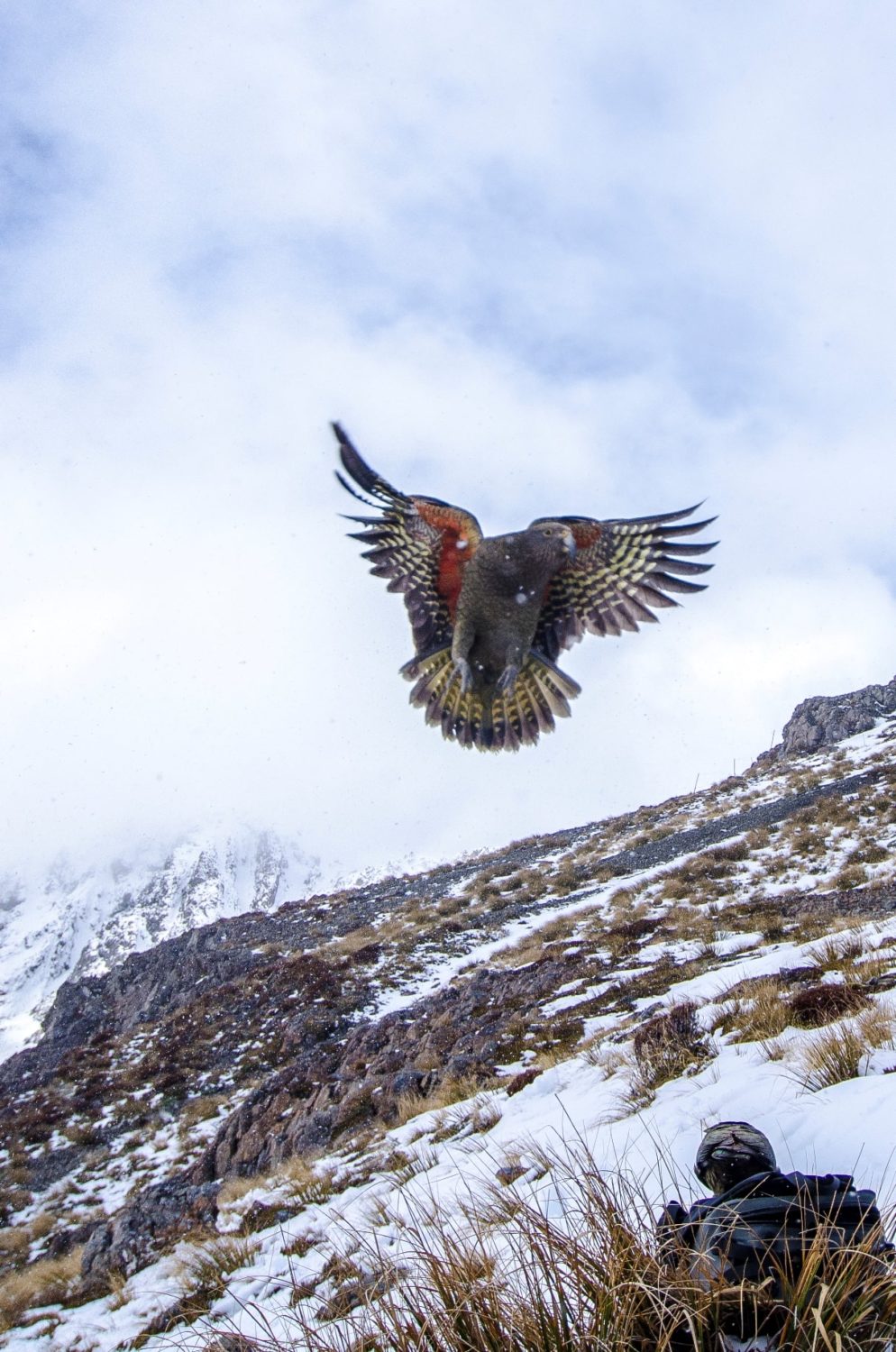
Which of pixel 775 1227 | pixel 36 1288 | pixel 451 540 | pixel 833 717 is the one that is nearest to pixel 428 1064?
pixel 36 1288

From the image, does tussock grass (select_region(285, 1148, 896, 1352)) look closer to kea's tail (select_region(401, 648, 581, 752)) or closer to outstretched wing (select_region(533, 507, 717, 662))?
kea's tail (select_region(401, 648, 581, 752))

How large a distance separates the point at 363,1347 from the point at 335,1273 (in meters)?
3.01

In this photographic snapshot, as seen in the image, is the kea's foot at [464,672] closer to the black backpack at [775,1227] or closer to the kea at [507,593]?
the kea at [507,593]

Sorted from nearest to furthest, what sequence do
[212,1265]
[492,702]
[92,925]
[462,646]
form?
[462,646]
[492,702]
[212,1265]
[92,925]

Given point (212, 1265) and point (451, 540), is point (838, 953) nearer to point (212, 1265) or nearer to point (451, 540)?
point (451, 540)

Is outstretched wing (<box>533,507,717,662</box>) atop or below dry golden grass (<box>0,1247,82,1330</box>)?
atop

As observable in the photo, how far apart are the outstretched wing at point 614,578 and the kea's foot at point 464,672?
2.98ft

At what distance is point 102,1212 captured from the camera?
992cm

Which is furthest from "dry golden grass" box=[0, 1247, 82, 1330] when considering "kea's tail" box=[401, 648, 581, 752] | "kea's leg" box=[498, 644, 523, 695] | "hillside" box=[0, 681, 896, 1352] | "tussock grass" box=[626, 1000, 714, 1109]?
"kea's leg" box=[498, 644, 523, 695]

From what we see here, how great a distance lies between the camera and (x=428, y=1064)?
9.74m

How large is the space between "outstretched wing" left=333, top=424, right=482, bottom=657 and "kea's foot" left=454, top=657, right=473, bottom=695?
0.53 metres

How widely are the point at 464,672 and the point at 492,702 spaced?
62 centimetres

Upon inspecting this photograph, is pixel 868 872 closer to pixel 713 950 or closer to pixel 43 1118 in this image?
pixel 713 950

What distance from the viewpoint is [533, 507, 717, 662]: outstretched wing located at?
532 centimetres
